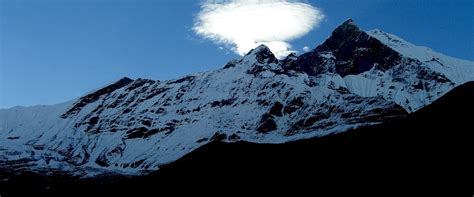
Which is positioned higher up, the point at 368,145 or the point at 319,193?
the point at 368,145

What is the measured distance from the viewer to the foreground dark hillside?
9563 centimetres

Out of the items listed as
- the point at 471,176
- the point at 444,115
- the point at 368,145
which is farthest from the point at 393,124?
the point at 471,176

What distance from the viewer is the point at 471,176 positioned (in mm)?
89125

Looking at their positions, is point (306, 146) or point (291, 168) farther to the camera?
point (306, 146)

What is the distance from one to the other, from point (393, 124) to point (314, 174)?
1967cm

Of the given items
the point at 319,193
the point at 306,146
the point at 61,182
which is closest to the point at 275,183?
the point at 319,193

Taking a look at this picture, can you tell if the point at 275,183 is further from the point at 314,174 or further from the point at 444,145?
the point at 444,145

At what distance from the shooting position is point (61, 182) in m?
188

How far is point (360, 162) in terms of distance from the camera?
357 feet

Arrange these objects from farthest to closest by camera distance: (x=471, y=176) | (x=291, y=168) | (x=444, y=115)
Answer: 1. (x=291, y=168)
2. (x=444, y=115)
3. (x=471, y=176)

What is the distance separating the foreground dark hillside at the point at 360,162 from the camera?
3765 inches

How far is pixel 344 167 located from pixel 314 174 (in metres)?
4.79

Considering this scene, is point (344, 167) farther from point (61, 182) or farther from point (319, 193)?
point (61, 182)

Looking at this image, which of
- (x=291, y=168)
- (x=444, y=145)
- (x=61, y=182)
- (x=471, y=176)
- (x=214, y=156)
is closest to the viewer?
(x=471, y=176)
